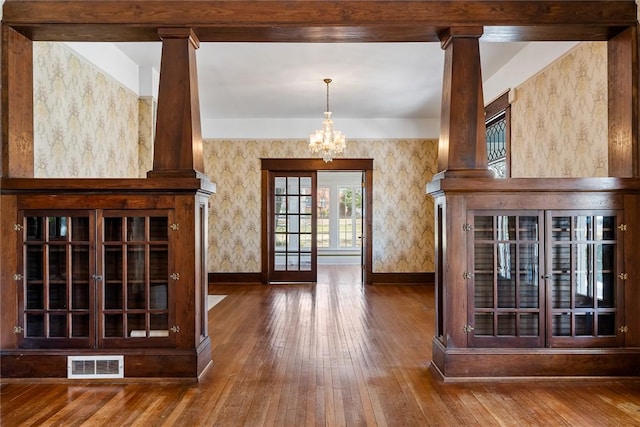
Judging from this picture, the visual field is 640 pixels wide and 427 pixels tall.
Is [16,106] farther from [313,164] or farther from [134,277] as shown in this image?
[313,164]

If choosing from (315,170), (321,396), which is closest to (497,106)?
(315,170)

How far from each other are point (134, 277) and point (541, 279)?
298 centimetres

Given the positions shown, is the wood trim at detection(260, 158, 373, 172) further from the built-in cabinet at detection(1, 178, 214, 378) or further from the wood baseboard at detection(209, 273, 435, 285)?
the built-in cabinet at detection(1, 178, 214, 378)

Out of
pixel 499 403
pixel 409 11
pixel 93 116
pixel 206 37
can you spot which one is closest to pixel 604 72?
pixel 409 11

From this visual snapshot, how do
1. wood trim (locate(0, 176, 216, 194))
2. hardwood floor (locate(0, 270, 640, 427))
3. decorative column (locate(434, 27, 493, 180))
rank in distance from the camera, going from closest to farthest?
hardwood floor (locate(0, 270, 640, 427))
wood trim (locate(0, 176, 216, 194))
decorative column (locate(434, 27, 493, 180))

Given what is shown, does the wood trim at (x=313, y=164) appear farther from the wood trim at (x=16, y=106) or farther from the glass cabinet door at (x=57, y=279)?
the glass cabinet door at (x=57, y=279)

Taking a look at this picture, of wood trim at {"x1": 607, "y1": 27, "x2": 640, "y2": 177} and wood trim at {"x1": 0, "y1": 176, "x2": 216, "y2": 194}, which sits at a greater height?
wood trim at {"x1": 607, "y1": 27, "x2": 640, "y2": 177}

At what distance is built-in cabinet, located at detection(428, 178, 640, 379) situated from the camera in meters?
3.08

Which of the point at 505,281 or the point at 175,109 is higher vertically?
the point at 175,109

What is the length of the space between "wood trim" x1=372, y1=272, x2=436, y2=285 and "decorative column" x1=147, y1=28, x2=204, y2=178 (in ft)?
18.4

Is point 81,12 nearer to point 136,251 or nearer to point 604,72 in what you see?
point 136,251

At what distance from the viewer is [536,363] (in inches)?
121

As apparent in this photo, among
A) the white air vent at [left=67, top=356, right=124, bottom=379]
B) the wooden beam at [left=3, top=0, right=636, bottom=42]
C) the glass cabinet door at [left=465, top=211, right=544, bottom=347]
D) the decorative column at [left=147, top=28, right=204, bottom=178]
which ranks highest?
the wooden beam at [left=3, top=0, right=636, bottom=42]

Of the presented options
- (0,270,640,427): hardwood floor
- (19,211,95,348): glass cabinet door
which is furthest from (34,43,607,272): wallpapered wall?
(0,270,640,427): hardwood floor
